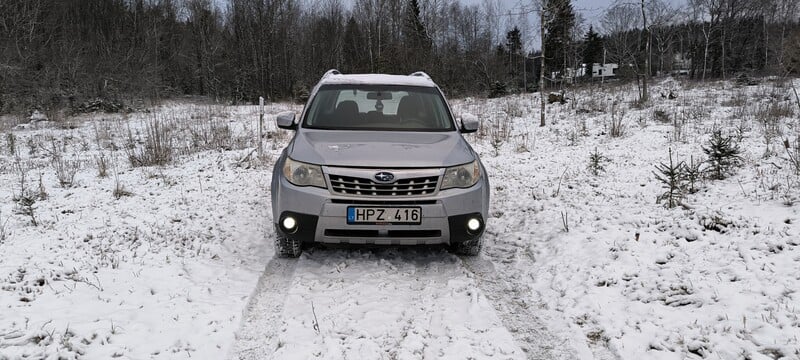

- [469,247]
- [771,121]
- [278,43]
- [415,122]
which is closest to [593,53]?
[278,43]

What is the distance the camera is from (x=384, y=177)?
3.71 m

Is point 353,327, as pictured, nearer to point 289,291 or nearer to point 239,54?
point 289,291

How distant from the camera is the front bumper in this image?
3.71 metres

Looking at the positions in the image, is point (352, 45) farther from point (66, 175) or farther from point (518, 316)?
point (518, 316)

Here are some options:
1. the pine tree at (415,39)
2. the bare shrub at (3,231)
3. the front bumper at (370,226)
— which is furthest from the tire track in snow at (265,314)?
the pine tree at (415,39)

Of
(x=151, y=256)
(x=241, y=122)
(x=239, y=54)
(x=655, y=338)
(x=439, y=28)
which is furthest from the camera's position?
(x=439, y=28)

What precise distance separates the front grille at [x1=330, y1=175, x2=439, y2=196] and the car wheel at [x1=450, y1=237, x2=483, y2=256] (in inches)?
30.8

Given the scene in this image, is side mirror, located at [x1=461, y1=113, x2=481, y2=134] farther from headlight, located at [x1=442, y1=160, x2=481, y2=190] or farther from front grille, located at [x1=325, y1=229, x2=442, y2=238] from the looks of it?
front grille, located at [x1=325, y1=229, x2=442, y2=238]

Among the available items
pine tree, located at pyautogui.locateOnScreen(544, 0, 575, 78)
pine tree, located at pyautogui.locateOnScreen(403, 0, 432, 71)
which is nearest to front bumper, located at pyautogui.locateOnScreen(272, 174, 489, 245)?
pine tree, located at pyautogui.locateOnScreen(544, 0, 575, 78)

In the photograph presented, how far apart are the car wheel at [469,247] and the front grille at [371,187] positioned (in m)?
0.78

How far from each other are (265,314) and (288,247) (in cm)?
101

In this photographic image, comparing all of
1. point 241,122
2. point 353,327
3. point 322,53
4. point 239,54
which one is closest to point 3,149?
point 241,122

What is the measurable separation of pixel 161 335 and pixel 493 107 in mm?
19239

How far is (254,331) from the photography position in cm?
303
